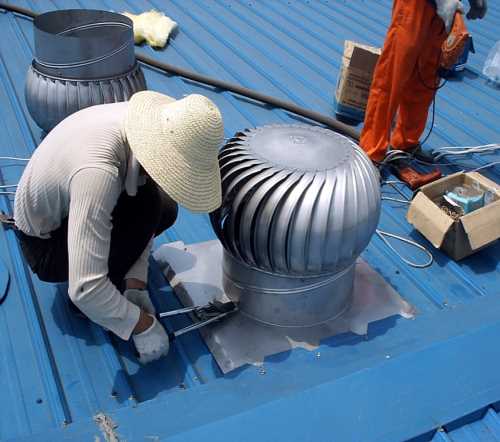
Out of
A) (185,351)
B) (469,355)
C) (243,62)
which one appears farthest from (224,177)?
(243,62)

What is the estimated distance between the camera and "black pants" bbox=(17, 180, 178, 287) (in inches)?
82.9

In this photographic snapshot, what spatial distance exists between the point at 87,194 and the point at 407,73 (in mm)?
2130

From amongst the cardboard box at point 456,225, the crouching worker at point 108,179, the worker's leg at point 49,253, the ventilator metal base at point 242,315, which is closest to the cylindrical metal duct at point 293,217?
the ventilator metal base at point 242,315

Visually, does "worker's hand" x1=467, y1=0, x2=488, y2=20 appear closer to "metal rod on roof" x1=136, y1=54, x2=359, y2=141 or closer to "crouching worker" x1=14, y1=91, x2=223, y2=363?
"metal rod on roof" x1=136, y1=54, x2=359, y2=141

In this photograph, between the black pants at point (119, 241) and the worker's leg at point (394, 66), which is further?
the worker's leg at point (394, 66)

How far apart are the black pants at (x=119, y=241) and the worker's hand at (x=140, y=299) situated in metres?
0.07

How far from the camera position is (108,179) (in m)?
1.75

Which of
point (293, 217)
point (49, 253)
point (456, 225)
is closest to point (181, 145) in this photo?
point (293, 217)

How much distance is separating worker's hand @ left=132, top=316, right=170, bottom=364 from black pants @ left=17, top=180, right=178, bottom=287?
0.97 ft

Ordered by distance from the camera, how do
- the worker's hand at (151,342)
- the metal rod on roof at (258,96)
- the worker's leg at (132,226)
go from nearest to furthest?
the worker's hand at (151,342) < the worker's leg at (132,226) < the metal rod on roof at (258,96)

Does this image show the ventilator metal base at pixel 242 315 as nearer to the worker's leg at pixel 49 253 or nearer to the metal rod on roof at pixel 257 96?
the worker's leg at pixel 49 253

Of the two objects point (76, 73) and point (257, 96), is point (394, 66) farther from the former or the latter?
point (76, 73)

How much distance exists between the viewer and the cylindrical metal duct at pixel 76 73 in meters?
2.97

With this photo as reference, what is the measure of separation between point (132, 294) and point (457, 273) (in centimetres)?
153
